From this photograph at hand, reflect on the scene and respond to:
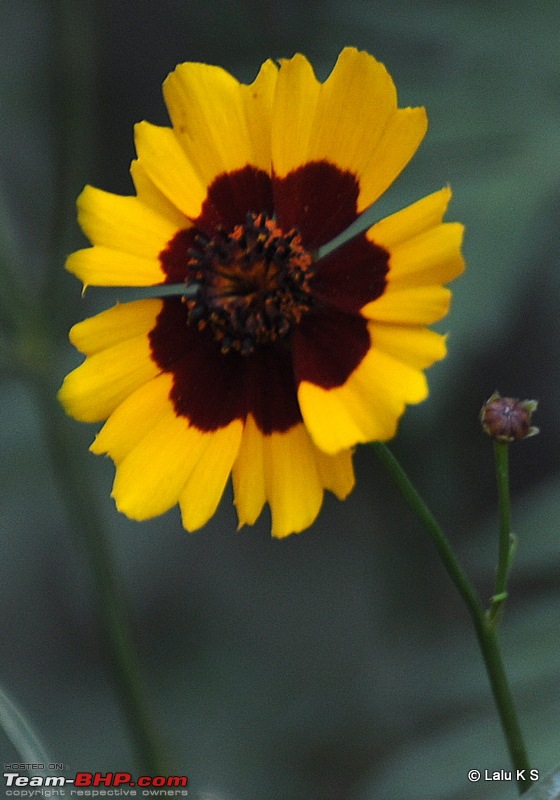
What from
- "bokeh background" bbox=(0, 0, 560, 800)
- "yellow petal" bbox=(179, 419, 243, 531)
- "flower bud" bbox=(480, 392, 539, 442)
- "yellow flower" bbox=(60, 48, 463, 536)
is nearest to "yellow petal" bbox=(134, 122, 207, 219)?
"yellow flower" bbox=(60, 48, 463, 536)

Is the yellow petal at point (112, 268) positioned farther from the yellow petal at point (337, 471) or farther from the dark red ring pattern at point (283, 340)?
the yellow petal at point (337, 471)

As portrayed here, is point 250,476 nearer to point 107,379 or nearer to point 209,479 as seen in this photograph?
point 209,479

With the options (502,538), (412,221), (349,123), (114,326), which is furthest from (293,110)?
(502,538)

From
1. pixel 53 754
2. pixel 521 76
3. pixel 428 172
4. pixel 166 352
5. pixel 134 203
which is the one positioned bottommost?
pixel 53 754

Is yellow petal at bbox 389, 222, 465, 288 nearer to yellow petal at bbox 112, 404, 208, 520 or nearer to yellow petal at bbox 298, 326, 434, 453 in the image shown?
yellow petal at bbox 298, 326, 434, 453

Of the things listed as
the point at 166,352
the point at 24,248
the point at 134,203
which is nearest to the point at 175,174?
the point at 134,203

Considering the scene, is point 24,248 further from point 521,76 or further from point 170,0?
point 521,76
